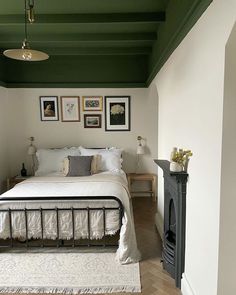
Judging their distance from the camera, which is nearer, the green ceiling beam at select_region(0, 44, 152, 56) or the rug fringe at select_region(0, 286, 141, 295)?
the rug fringe at select_region(0, 286, 141, 295)

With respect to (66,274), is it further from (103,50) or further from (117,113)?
(103,50)

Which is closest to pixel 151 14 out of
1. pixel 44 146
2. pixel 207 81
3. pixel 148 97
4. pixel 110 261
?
pixel 207 81

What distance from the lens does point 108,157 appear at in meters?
4.45

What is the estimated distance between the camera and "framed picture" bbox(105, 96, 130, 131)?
15.9 feet

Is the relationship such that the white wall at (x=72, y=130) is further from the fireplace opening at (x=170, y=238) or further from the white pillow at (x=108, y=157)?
the fireplace opening at (x=170, y=238)

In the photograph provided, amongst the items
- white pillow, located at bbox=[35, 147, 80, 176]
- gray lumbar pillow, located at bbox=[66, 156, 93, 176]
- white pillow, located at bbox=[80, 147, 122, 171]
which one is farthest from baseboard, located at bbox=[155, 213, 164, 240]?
white pillow, located at bbox=[35, 147, 80, 176]

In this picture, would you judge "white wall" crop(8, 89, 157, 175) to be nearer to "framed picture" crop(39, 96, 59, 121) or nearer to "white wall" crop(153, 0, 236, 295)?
"framed picture" crop(39, 96, 59, 121)

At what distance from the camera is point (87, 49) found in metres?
4.16

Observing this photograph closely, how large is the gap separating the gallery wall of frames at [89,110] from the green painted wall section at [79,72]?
0.28 metres

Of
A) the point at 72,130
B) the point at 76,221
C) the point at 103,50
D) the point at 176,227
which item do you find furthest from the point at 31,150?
the point at 176,227

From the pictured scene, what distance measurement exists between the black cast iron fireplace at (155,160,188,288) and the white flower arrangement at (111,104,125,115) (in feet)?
8.09

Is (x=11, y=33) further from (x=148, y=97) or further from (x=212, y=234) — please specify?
(x=212, y=234)

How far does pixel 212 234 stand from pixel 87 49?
3.59 m

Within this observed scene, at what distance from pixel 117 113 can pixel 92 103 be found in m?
0.52
